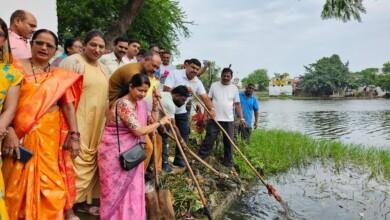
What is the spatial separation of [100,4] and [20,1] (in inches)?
407

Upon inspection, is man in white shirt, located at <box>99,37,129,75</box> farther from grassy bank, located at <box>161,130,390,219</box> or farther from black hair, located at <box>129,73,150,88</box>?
grassy bank, located at <box>161,130,390,219</box>

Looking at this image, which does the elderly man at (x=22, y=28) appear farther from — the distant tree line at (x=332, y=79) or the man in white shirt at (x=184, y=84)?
the distant tree line at (x=332, y=79)

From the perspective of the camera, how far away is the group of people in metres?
2.83

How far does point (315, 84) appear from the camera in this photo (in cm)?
7356

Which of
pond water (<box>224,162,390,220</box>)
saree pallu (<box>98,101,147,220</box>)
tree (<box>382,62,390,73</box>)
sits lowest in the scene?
pond water (<box>224,162,390,220</box>)

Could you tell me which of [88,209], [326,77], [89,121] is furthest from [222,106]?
[326,77]

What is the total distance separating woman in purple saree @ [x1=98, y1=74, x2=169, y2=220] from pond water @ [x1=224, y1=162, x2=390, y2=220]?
96.2 inches

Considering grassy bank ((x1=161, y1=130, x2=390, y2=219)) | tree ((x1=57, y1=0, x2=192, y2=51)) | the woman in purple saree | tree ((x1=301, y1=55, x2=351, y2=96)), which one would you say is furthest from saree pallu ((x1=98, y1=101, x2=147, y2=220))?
tree ((x1=301, y1=55, x2=351, y2=96))

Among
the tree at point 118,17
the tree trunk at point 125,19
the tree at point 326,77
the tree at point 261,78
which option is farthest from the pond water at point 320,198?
the tree at point 261,78

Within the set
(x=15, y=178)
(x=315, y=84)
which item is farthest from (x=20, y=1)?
(x=315, y=84)

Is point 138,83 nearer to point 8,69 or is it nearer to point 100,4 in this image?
point 8,69

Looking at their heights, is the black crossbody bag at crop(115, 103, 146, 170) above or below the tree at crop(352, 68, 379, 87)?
below

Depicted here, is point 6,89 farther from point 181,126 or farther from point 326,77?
point 326,77

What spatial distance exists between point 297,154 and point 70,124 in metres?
8.47
